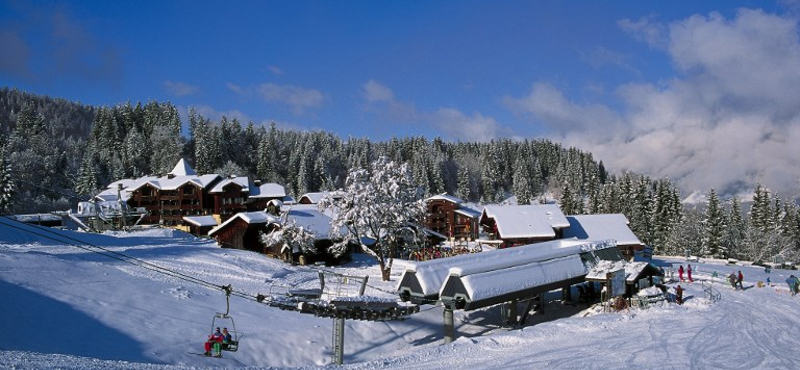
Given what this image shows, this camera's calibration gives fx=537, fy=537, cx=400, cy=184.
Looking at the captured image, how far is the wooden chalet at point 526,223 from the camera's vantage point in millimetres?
56312

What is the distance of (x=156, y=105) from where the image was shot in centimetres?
14875

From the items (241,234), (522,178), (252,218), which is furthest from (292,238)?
(522,178)

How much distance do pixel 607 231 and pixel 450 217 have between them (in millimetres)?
24783

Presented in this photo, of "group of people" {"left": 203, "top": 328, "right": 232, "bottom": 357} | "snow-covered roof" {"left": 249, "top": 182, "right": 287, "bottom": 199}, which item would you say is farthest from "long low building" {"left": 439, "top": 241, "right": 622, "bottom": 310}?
"snow-covered roof" {"left": 249, "top": 182, "right": 287, "bottom": 199}

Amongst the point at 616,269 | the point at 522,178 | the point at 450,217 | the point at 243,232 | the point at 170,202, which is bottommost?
the point at 616,269

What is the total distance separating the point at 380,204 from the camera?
38625mm

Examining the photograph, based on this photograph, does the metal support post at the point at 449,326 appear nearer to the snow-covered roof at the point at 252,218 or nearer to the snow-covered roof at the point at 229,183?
the snow-covered roof at the point at 252,218

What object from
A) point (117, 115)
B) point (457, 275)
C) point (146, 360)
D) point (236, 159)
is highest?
point (117, 115)

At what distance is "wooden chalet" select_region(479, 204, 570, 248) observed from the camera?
2217 inches

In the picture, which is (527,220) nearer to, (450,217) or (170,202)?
(450,217)

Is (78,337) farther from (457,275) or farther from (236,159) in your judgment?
(236,159)

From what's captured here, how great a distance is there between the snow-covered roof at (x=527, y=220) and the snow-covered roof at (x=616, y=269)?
989 inches

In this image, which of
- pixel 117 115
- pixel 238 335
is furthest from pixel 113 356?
pixel 117 115

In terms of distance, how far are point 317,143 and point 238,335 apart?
140 metres
